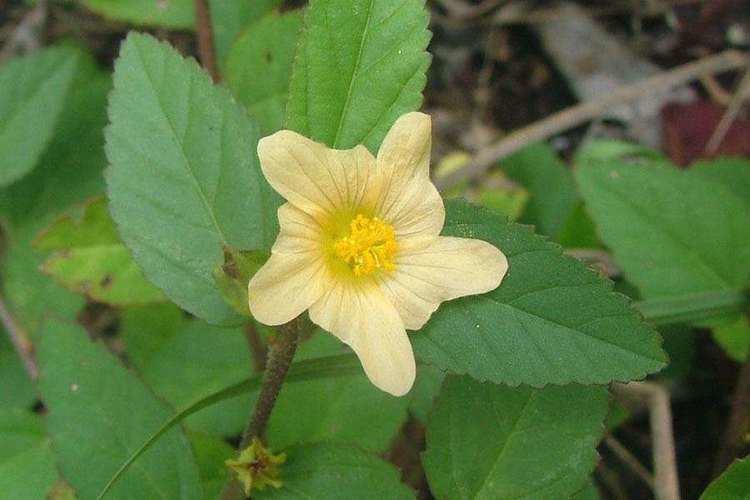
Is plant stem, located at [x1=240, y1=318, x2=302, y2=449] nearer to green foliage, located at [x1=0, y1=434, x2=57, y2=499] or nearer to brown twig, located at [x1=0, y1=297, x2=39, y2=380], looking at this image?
green foliage, located at [x1=0, y1=434, x2=57, y2=499]

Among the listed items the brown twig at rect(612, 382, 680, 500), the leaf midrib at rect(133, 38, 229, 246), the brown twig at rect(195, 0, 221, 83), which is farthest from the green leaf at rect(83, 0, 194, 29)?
the brown twig at rect(612, 382, 680, 500)

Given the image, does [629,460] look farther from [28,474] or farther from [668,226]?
[28,474]

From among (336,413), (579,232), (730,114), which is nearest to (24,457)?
(336,413)

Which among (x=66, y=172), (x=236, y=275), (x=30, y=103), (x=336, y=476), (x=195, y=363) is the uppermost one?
(x=236, y=275)

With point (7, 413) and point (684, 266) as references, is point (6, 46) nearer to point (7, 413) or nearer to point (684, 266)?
point (7, 413)

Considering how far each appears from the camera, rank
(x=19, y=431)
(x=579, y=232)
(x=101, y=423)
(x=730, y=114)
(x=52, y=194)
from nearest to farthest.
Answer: (x=101, y=423) → (x=19, y=431) → (x=579, y=232) → (x=52, y=194) → (x=730, y=114)

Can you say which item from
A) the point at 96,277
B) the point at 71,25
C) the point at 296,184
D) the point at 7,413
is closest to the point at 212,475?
the point at 7,413

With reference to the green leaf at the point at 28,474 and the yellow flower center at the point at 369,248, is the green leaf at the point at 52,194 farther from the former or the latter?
the yellow flower center at the point at 369,248
